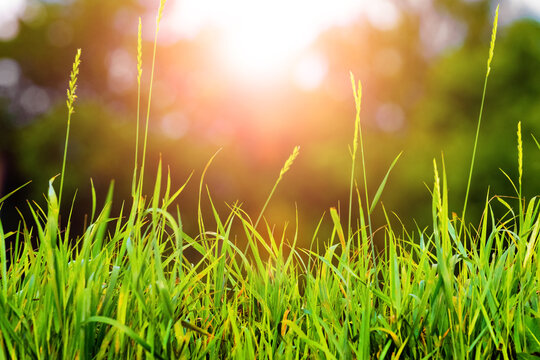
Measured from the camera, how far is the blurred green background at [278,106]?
50.8ft

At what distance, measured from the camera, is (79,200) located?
16.5 m

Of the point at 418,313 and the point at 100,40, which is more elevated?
the point at 100,40

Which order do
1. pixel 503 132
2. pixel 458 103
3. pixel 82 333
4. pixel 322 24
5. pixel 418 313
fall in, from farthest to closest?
pixel 322 24 < pixel 458 103 < pixel 503 132 < pixel 418 313 < pixel 82 333

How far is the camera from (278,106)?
16.6 m

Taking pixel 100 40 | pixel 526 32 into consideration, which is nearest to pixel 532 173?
pixel 526 32

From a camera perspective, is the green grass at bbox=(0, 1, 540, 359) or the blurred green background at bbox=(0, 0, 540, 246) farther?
the blurred green background at bbox=(0, 0, 540, 246)

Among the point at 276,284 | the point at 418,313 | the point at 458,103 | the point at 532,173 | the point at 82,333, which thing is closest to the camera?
the point at 82,333

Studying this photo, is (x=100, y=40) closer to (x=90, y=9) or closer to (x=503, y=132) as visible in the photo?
(x=90, y=9)

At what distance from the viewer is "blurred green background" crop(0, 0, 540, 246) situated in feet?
50.8

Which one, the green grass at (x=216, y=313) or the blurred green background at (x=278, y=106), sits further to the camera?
the blurred green background at (x=278, y=106)

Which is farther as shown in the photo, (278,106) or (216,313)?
(278,106)

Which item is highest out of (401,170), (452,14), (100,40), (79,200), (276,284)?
(452,14)

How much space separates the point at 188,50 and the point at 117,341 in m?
17.7

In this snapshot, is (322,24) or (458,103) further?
(322,24)
